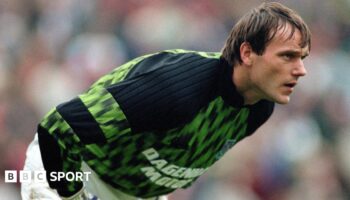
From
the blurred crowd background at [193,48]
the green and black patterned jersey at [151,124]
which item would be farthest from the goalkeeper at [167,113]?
the blurred crowd background at [193,48]

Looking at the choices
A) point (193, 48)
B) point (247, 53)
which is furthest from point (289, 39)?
point (193, 48)

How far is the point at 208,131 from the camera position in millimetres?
5387

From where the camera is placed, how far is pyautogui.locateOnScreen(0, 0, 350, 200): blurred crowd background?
8.85 m

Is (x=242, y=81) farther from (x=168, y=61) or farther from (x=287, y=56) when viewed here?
(x=168, y=61)

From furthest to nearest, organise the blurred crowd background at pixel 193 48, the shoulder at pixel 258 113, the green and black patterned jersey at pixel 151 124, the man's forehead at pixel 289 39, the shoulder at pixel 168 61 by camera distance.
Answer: the blurred crowd background at pixel 193 48 → the shoulder at pixel 258 113 → the man's forehead at pixel 289 39 → the shoulder at pixel 168 61 → the green and black patterned jersey at pixel 151 124

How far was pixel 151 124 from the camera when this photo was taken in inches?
201

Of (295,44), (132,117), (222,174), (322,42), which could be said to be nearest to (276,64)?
(295,44)

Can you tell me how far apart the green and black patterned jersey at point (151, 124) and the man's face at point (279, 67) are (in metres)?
0.13

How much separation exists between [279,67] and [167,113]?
64 centimetres

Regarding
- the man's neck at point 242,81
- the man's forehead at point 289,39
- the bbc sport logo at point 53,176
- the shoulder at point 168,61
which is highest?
the man's forehead at point 289,39

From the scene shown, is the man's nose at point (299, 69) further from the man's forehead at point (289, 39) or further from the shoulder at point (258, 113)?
the shoulder at point (258, 113)

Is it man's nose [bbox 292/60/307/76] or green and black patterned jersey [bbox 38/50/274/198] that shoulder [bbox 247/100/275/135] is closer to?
green and black patterned jersey [bbox 38/50/274/198]

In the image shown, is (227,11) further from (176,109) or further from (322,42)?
(176,109)

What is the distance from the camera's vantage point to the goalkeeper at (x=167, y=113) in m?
5.05
